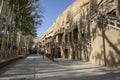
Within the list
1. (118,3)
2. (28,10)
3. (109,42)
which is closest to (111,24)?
(109,42)

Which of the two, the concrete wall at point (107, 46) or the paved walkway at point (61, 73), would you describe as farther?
the concrete wall at point (107, 46)

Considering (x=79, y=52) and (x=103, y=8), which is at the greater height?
(x=103, y=8)

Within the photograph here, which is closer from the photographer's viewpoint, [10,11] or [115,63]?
[115,63]

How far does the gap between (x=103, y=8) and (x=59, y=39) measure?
104 feet

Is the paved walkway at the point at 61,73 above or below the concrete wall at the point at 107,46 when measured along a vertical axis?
below

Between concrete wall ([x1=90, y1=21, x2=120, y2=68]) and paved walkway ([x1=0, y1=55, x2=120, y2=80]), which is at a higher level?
concrete wall ([x1=90, y1=21, x2=120, y2=68])

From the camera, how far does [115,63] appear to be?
49.9 feet

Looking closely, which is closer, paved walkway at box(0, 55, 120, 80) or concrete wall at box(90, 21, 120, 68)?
paved walkway at box(0, 55, 120, 80)

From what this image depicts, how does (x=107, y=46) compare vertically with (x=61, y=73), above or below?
above

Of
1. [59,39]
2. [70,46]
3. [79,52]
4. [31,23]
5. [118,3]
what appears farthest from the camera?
[59,39]

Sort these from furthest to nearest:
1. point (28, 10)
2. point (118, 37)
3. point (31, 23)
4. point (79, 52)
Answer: point (31, 23) < point (28, 10) < point (79, 52) < point (118, 37)

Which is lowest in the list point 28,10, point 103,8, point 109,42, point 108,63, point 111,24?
point 108,63

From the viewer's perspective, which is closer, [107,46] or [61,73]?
[61,73]

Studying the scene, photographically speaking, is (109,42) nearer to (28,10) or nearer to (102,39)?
(102,39)
